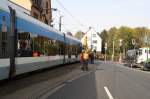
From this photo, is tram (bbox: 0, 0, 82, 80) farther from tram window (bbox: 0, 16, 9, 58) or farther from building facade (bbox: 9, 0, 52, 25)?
building facade (bbox: 9, 0, 52, 25)

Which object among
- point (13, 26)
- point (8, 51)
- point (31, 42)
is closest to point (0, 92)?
point (8, 51)

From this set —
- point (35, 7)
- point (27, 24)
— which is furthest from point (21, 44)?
point (35, 7)

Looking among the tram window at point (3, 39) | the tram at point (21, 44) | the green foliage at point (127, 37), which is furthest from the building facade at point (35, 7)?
the green foliage at point (127, 37)

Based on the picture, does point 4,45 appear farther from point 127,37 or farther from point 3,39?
point 127,37

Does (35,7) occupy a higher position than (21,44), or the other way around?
(35,7)

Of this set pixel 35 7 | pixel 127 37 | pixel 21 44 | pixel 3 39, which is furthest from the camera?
pixel 127 37

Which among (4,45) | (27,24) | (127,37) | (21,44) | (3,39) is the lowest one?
(4,45)

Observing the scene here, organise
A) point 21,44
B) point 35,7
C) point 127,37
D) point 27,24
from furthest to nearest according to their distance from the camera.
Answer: point 127,37, point 35,7, point 27,24, point 21,44

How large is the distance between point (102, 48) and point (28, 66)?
15074 cm

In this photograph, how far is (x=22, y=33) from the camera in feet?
72.3

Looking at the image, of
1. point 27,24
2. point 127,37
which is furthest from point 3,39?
point 127,37

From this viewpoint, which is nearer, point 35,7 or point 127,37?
point 35,7

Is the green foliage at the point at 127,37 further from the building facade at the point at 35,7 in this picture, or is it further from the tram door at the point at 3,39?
the tram door at the point at 3,39

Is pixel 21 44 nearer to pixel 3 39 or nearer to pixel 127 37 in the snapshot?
pixel 3 39
